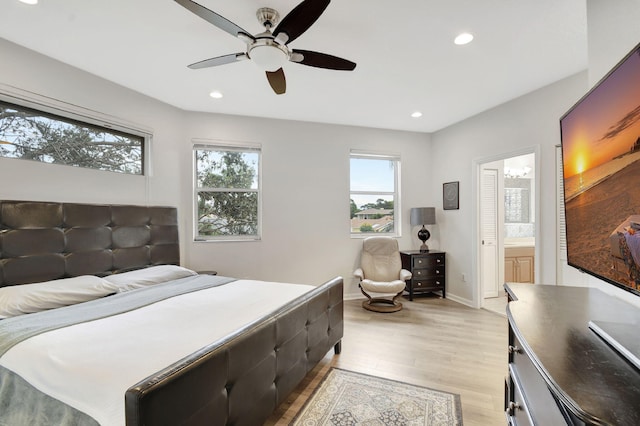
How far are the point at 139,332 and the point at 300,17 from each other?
6.29ft

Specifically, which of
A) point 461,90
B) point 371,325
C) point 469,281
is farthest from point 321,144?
point 469,281

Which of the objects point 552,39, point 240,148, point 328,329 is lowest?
point 328,329

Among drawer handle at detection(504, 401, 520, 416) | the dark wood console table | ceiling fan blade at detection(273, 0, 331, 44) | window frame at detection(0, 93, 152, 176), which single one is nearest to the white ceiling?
ceiling fan blade at detection(273, 0, 331, 44)

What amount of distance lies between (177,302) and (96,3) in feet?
6.79

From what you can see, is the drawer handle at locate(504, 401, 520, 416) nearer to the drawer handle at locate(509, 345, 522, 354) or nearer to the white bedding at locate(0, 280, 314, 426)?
the drawer handle at locate(509, 345, 522, 354)

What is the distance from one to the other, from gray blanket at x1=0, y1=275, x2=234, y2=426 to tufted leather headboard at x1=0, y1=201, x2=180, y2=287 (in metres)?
0.64

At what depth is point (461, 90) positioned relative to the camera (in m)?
3.30

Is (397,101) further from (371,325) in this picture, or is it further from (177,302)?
(177,302)

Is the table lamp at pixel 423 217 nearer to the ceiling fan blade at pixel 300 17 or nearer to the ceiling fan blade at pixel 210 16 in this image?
the ceiling fan blade at pixel 300 17

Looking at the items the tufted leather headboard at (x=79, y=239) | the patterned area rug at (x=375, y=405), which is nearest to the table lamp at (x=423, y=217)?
the patterned area rug at (x=375, y=405)

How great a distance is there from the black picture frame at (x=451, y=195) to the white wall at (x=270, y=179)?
0.19 m

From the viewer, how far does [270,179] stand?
4.23 metres

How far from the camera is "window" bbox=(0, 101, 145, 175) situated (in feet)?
8.02

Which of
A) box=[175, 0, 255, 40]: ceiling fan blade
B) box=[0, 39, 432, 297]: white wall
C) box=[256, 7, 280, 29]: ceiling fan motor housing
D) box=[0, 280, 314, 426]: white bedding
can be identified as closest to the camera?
box=[0, 280, 314, 426]: white bedding
